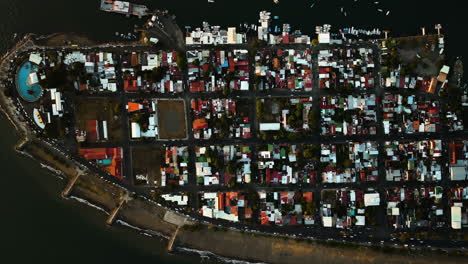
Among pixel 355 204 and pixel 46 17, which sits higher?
pixel 46 17

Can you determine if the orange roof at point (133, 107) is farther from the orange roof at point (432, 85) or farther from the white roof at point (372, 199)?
the orange roof at point (432, 85)

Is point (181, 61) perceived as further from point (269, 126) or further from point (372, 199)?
point (372, 199)

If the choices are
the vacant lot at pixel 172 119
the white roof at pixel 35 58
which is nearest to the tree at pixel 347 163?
the vacant lot at pixel 172 119

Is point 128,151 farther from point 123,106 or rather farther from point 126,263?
point 126,263

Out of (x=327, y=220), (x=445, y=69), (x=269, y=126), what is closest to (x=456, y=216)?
(x=327, y=220)

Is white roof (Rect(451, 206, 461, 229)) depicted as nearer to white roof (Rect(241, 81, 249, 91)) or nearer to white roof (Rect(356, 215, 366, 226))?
white roof (Rect(356, 215, 366, 226))

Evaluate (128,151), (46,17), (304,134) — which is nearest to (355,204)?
(304,134)
